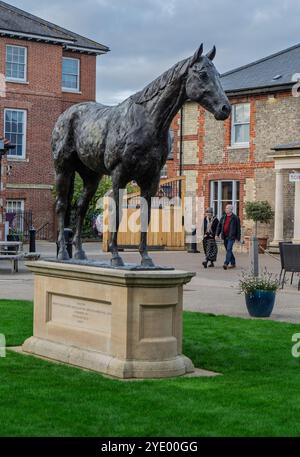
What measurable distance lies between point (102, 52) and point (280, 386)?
3650 cm

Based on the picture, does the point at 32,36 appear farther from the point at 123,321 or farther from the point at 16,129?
the point at 123,321

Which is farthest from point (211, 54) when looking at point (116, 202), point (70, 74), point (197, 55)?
point (70, 74)

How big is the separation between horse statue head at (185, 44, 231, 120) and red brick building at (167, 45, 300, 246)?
76.8 feet

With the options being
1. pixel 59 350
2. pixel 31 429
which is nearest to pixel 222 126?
pixel 59 350

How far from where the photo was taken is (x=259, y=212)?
1246 inches

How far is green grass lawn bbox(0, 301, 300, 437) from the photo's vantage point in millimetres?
6137

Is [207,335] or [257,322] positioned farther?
[257,322]

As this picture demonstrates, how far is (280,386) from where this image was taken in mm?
7719

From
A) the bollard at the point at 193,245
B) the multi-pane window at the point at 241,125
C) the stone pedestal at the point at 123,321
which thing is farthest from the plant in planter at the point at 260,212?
the stone pedestal at the point at 123,321

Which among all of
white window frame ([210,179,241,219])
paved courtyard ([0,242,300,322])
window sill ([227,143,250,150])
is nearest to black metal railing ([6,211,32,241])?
white window frame ([210,179,241,219])

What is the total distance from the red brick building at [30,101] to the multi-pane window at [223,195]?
30.1 feet

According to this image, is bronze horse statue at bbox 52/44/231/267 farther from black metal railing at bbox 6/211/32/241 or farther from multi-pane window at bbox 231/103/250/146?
black metal railing at bbox 6/211/32/241

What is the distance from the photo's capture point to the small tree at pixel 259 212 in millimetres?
31672
